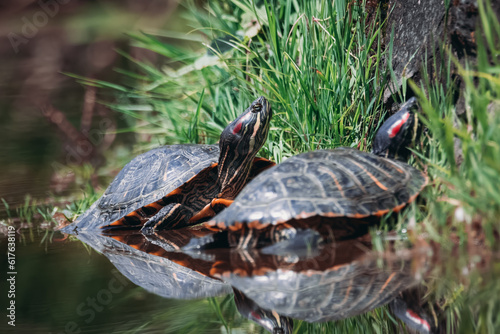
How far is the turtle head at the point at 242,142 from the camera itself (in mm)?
3543

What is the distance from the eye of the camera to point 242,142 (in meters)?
3.57

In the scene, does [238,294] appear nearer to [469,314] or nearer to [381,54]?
[469,314]

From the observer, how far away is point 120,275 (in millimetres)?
2584

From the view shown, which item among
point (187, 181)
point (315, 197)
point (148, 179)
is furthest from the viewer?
point (148, 179)

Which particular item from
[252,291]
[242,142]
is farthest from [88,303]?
[242,142]

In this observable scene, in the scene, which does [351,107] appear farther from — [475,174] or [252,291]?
[252,291]

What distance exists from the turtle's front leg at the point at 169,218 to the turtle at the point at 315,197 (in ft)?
2.29

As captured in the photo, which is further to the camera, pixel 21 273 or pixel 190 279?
pixel 21 273

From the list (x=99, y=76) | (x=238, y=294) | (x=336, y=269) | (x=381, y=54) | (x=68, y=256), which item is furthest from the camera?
(x=99, y=76)

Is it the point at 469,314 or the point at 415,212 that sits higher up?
the point at 469,314

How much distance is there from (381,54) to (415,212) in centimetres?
145

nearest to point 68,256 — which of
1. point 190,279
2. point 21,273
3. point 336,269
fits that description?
point 21,273

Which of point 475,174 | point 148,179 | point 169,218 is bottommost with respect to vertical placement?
point 169,218

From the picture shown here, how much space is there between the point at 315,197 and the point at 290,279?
0.58 meters
